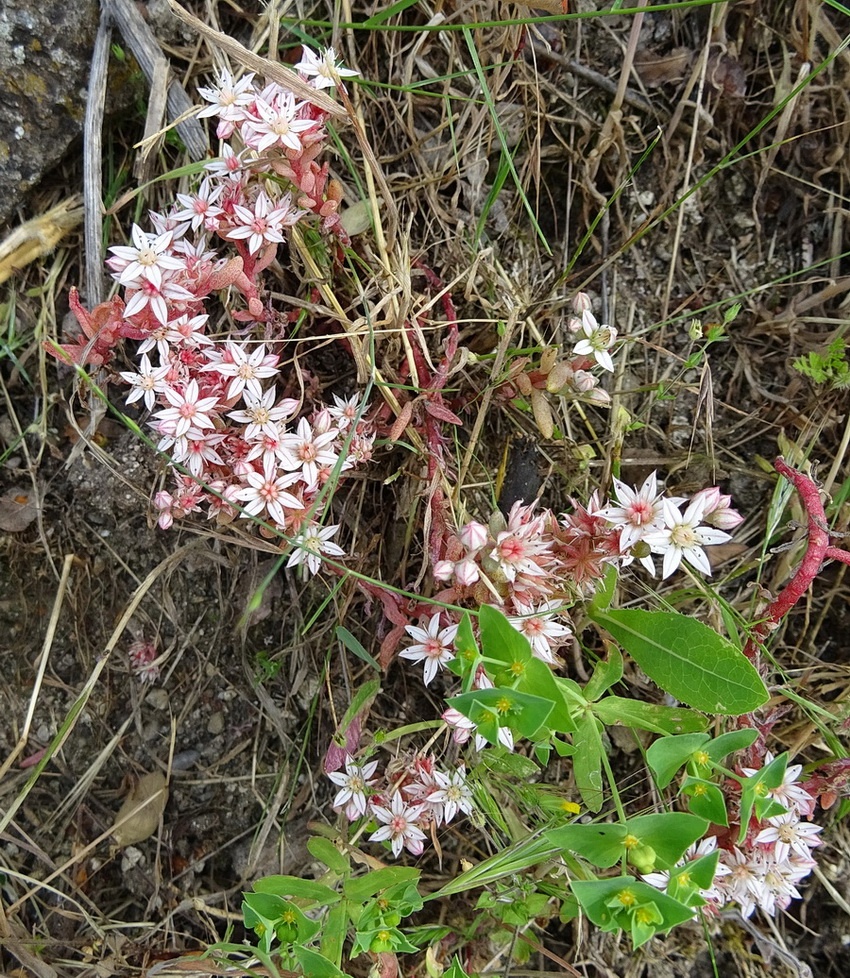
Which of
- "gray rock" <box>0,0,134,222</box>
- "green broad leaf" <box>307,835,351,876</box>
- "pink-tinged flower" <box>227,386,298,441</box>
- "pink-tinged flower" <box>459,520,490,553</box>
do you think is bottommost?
"green broad leaf" <box>307,835,351,876</box>

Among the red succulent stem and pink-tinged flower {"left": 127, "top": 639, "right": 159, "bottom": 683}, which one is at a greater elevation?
pink-tinged flower {"left": 127, "top": 639, "right": 159, "bottom": 683}

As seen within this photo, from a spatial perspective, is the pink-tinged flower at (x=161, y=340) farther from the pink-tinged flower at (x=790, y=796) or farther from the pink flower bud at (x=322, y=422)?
the pink-tinged flower at (x=790, y=796)

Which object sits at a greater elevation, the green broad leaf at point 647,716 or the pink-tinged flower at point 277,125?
the pink-tinged flower at point 277,125

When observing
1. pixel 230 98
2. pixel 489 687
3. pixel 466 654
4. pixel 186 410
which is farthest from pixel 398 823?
pixel 230 98

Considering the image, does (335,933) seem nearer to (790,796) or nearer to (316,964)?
(316,964)

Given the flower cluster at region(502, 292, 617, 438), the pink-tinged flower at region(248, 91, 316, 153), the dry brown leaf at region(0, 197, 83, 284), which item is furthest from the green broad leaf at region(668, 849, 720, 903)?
the dry brown leaf at region(0, 197, 83, 284)

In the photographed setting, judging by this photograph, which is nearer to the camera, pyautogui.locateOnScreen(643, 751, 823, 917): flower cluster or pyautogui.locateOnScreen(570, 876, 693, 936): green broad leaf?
pyautogui.locateOnScreen(570, 876, 693, 936): green broad leaf

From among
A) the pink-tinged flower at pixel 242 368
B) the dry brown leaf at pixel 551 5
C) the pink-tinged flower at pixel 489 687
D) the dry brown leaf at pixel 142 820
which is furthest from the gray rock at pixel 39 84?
the pink-tinged flower at pixel 489 687

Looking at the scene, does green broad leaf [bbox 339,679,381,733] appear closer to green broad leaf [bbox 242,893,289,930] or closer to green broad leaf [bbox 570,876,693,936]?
green broad leaf [bbox 242,893,289,930]
